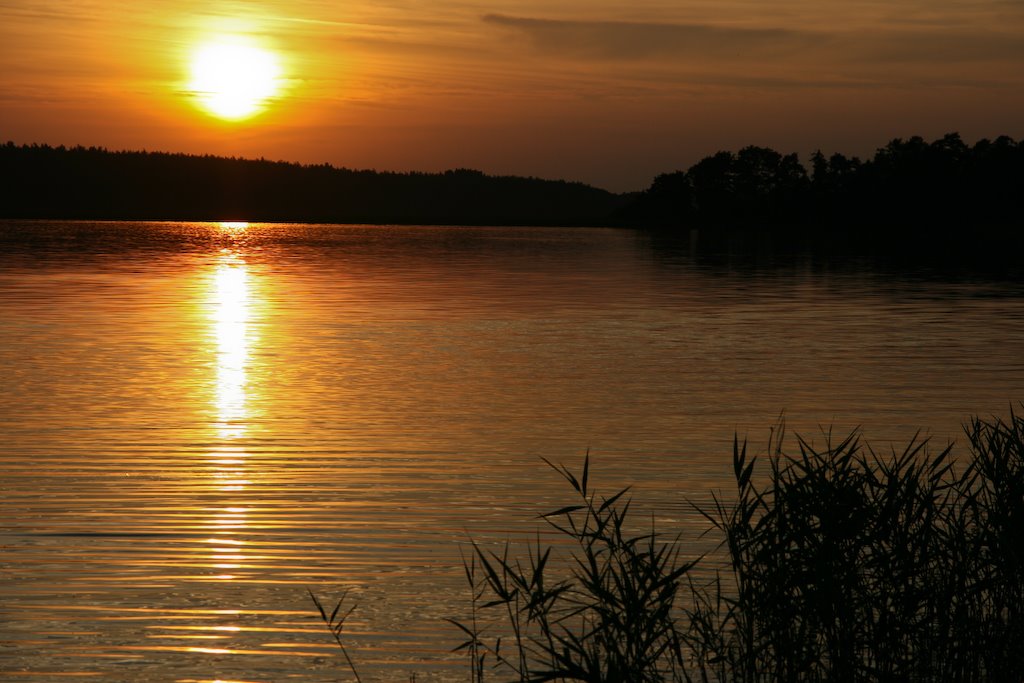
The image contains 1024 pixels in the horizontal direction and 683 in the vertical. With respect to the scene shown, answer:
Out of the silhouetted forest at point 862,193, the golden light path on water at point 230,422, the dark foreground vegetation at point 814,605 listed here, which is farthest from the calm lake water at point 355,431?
the silhouetted forest at point 862,193

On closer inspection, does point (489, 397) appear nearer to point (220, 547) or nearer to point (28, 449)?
point (28, 449)

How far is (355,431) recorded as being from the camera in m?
16.0

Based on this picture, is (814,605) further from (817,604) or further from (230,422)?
(230,422)

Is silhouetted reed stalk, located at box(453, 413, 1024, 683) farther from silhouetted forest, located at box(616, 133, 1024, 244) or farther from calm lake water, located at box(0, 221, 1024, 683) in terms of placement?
silhouetted forest, located at box(616, 133, 1024, 244)

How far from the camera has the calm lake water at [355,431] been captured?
28.3 feet

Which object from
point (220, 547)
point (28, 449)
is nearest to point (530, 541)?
point (220, 547)

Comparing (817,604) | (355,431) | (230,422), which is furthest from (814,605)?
(230,422)

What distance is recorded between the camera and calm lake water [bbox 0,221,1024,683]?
8625 millimetres

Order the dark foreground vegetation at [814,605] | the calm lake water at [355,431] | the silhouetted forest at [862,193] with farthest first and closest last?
the silhouetted forest at [862,193] → the calm lake water at [355,431] → the dark foreground vegetation at [814,605]

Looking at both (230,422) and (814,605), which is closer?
(814,605)

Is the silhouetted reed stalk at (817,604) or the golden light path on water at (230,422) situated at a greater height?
the silhouetted reed stalk at (817,604)

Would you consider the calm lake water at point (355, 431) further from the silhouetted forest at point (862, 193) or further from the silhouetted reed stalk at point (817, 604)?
the silhouetted forest at point (862, 193)

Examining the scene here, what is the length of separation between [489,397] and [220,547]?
352 inches

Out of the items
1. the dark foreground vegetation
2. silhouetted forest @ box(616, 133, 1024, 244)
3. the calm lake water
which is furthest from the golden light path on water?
silhouetted forest @ box(616, 133, 1024, 244)
